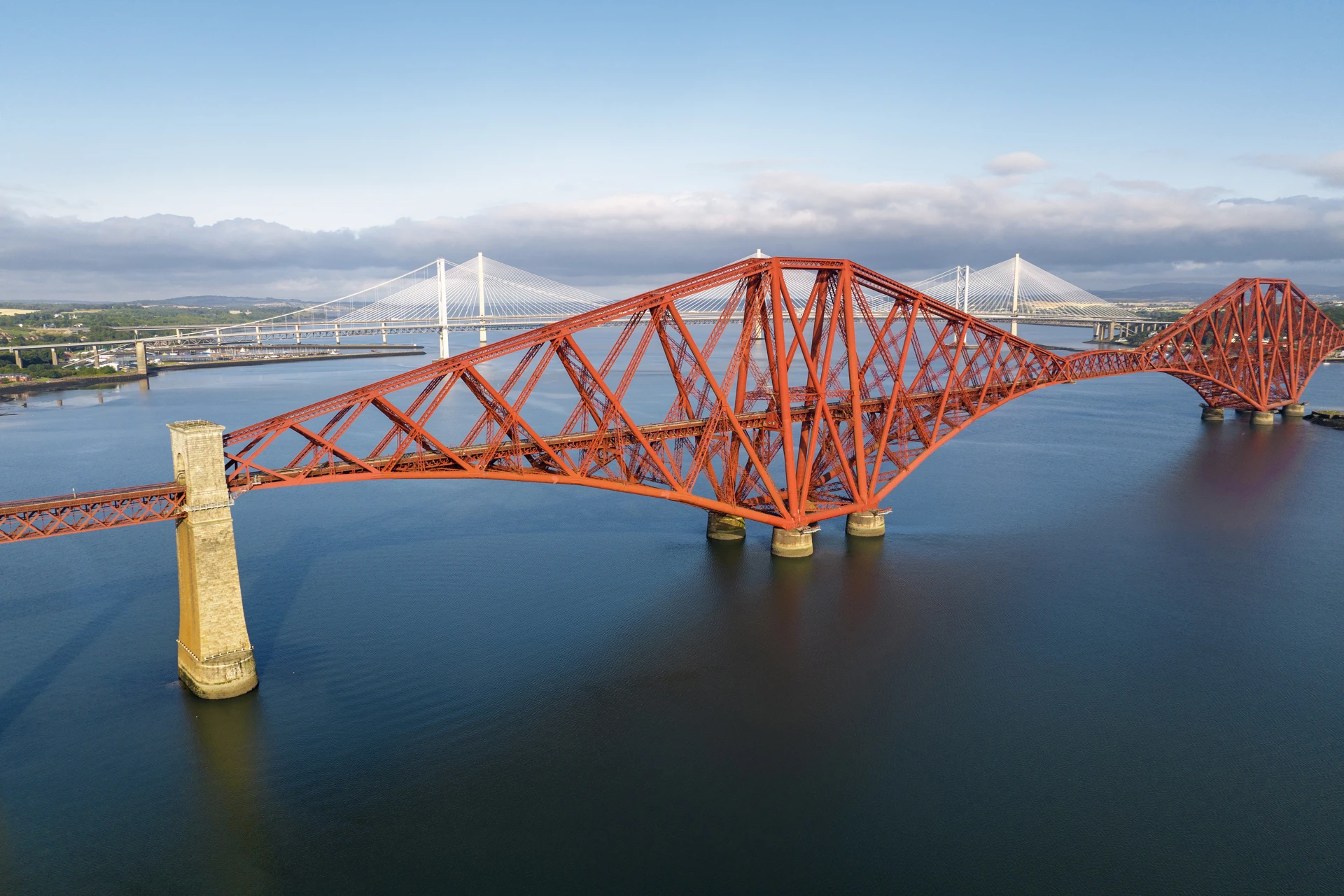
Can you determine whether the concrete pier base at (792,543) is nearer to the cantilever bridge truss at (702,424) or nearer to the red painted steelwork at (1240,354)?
the cantilever bridge truss at (702,424)

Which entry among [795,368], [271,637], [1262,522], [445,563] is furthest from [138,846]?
[795,368]

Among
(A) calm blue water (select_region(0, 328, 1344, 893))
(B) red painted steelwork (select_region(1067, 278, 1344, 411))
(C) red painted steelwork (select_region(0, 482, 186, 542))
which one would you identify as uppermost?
(B) red painted steelwork (select_region(1067, 278, 1344, 411))

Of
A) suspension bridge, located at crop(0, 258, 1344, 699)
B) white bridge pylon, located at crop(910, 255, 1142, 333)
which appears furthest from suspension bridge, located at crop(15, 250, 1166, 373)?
suspension bridge, located at crop(0, 258, 1344, 699)

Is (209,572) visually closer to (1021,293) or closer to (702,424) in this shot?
(702,424)

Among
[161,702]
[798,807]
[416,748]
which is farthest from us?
[161,702]

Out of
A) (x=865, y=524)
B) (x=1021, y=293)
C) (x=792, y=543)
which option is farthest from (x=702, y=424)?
(x=1021, y=293)

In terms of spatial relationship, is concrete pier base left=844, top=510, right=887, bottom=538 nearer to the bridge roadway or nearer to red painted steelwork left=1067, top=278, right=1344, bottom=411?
the bridge roadway

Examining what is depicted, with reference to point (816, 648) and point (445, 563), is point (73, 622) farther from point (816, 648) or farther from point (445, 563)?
point (816, 648)
